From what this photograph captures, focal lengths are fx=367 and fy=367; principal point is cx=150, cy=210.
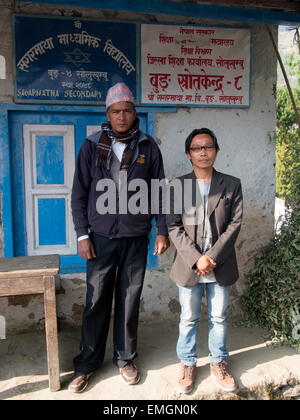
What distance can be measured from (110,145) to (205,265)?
3.53 feet

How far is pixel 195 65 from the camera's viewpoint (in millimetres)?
3617

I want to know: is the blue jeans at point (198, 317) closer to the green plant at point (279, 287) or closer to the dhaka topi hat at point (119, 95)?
the green plant at point (279, 287)

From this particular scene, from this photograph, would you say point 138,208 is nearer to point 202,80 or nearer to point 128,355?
point 128,355

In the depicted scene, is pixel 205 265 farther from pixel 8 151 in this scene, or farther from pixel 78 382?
pixel 8 151

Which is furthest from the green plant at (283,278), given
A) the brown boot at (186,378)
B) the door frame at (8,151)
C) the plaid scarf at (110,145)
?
the door frame at (8,151)

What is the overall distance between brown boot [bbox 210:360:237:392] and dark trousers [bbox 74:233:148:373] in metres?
0.62

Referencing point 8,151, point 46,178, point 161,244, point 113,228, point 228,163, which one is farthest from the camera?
point 228,163

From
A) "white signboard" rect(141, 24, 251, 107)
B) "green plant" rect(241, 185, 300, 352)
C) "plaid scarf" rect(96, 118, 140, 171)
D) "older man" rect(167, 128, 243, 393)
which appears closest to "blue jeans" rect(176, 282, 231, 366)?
"older man" rect(167, 128, 243, 393)

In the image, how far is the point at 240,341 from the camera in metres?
3.44

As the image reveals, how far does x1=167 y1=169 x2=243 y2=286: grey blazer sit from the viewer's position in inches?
102

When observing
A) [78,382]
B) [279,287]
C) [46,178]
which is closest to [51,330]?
[78,382]

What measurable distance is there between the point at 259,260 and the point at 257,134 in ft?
4.34

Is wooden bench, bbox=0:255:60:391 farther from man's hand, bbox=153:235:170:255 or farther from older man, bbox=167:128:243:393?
older man, bbox=167:128:243:393

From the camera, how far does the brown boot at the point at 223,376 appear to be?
2648 mm
